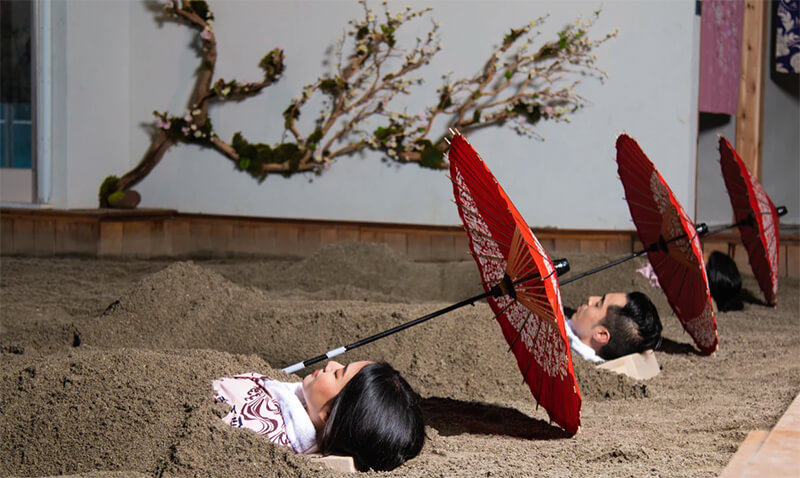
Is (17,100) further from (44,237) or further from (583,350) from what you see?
(583,350)

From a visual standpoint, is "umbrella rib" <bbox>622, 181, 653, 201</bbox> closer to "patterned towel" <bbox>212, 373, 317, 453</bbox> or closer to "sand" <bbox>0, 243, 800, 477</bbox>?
"sand" <bbox>0, 243, 800, 477</bbox>

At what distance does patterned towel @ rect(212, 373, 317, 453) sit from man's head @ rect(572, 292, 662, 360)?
130 cm

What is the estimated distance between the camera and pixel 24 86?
4914mm

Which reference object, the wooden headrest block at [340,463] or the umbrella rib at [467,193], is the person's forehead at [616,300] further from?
the wooden headrest block at [340,463]

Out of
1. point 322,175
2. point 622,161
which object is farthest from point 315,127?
point 622,161

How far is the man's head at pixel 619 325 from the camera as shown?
2617 millimetres

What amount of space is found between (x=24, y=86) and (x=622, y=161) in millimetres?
3904

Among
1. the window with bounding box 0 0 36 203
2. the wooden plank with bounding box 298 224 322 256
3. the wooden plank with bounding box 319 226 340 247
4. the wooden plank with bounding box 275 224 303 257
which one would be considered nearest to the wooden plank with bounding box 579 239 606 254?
the wooden plank with bounding box 319 226 340 247

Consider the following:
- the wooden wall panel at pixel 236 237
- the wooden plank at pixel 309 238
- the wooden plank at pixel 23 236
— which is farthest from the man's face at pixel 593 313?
the wooden plank at pixel 23 236

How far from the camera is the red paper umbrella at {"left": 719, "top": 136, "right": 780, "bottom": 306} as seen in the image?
3211 mm

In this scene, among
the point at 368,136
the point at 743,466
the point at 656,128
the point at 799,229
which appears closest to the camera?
the point at 743,466

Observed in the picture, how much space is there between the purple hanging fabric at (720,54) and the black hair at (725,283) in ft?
4.54

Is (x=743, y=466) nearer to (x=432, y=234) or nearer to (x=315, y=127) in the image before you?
(x=432, y=234)

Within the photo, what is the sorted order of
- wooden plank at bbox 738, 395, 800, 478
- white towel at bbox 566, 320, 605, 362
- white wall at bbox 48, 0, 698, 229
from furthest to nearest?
1. white wall at bbox 48, 0, 698, 229
2. white towel at bbox 566, 320, 605, 362
3. wooden plank at bbox 738, 395, 800, 478
